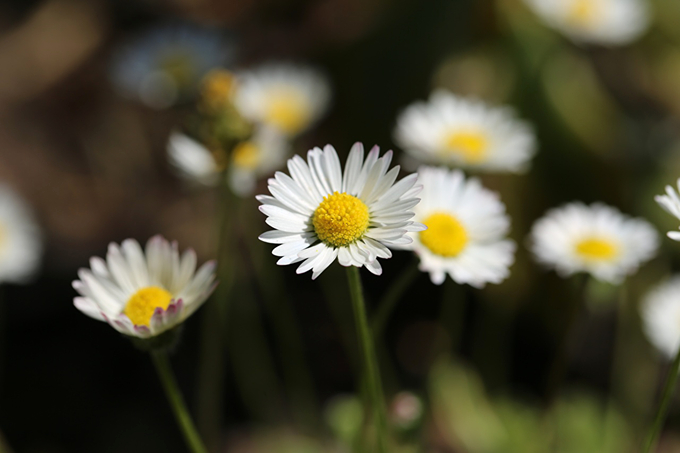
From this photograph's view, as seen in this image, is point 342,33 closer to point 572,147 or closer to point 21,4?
point 572,147

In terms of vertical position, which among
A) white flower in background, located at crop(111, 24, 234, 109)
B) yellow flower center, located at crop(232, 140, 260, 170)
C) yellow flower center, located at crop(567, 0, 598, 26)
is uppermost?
white flower in background, located at crop(111, 24, 234, 109)

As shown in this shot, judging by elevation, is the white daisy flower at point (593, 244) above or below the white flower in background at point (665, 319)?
above

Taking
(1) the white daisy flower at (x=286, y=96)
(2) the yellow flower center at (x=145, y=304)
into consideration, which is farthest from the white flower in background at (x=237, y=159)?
(2) the yellow flower center at (x=145, y=304)

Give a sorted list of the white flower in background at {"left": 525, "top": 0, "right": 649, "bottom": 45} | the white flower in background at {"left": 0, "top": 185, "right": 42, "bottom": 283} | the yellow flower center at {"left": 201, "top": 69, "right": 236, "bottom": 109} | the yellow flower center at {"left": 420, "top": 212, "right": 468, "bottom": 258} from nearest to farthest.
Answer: the yellow flower center at {"left": 420, "top": 212, "right": 468, "bottom": 258} < the yellow flower center at {"left": 201, "top": 69, "right": 236, "bottom": 109} < the white flower in background at {"left": 0, "top": 185, "right": 42, "bottom": 283} < the white flower in background at {"left": 525, "top": 0, "right": 649, "bottom": 45}

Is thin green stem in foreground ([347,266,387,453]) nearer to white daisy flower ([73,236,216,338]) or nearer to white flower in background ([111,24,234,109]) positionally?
white daisy flower ([73,236,216,338])

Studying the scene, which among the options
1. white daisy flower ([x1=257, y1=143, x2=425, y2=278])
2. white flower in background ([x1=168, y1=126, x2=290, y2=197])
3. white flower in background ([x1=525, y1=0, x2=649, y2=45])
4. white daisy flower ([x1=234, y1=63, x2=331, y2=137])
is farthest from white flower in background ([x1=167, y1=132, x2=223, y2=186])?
white flower in background ([x1=525, y1=0, x2=649, y2=45])

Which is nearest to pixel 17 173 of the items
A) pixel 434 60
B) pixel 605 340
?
pixel 434 60

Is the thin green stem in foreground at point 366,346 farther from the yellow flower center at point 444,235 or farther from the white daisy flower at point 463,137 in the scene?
the white daisy flower at point 463,137

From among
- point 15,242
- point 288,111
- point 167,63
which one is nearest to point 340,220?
point 288,111
